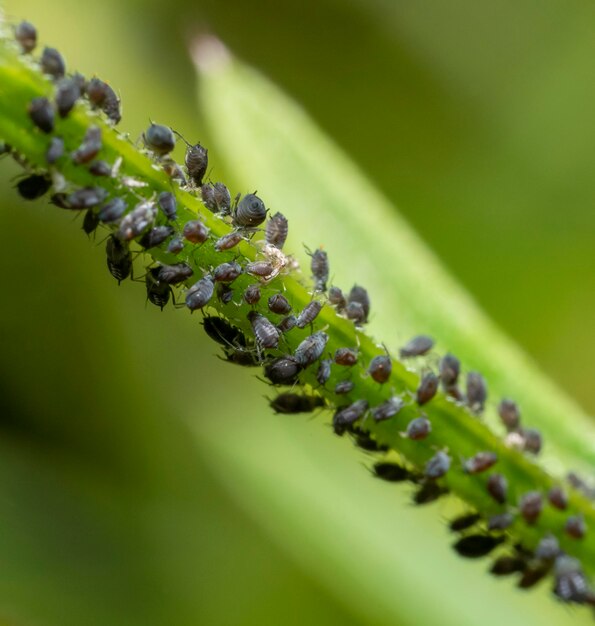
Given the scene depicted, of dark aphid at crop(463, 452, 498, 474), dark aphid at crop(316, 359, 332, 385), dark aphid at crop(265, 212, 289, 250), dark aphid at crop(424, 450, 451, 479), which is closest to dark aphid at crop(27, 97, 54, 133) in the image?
dark aphid at crop(265, 212, 289, 250)

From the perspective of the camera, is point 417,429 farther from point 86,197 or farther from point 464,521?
point 86,197

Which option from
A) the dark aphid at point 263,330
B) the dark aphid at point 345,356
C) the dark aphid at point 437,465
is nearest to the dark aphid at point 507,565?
the dark aphid at point 437,465

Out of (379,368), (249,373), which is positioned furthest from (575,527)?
(249,373)

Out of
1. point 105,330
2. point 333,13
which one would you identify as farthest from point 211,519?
point 333,13

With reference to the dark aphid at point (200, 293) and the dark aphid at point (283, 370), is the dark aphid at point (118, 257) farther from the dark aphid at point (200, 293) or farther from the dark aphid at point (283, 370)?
the dark aphid at point (283, 370)

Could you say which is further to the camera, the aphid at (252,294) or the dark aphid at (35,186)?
the aphid at (252,294)

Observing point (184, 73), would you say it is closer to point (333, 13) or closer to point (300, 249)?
point (333, 13)
